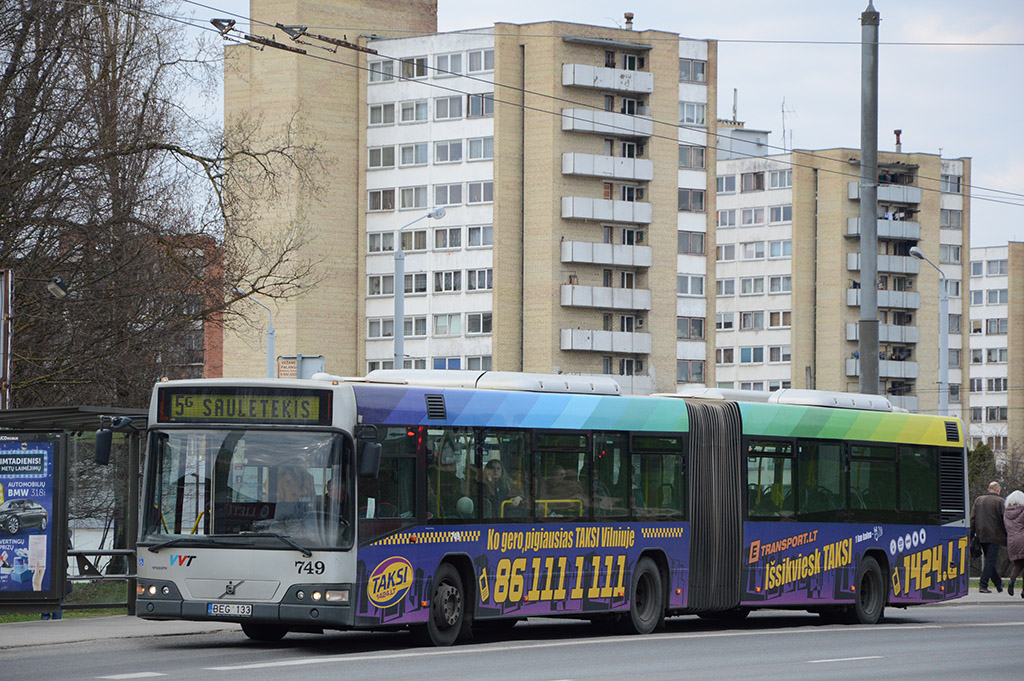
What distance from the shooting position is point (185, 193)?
101 feet

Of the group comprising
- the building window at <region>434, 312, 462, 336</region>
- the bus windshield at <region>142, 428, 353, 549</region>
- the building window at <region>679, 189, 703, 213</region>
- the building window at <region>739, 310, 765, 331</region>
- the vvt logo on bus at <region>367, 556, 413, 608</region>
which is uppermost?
the building window at <region>679, 189, 703, 213</region>

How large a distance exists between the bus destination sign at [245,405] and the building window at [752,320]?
9455 cm

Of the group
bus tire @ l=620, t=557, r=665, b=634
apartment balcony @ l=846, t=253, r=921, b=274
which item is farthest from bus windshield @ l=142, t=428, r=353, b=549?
apartment balcony @ l=846, t=253, r=921, b=274

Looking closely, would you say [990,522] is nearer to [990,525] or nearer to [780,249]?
[990,525]

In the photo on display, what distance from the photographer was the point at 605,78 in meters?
86.4

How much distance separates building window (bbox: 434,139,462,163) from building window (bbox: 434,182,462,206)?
121 centimetres

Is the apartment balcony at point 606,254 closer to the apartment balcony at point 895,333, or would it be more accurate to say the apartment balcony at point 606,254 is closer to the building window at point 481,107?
the building window at point 481,107

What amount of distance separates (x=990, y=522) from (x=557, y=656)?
15.3 meters

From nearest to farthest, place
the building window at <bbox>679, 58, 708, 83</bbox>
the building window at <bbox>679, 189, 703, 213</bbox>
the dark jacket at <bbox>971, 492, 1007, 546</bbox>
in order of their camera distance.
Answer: the dark jacket at <bbox>971, 492, 1007, 546</bbox> < the building window at <bbox>679, 58, 708, 83</bbox> < the building window at <bbox>679, 189, 703, 213</bbox>

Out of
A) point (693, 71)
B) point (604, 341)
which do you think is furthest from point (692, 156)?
point (604, 341)

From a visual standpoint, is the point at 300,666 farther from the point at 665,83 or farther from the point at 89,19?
the point at 665,83

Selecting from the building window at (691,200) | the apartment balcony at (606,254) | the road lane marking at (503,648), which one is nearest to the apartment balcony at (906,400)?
the building window at (691,200)

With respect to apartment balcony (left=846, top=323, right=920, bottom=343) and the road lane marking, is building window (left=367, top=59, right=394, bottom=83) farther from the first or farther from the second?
the road lane marking

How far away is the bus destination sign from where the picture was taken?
16578mm
